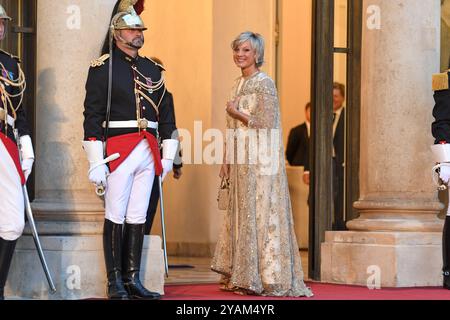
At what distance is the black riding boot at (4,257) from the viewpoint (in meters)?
9.33

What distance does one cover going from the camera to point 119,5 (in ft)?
33.8

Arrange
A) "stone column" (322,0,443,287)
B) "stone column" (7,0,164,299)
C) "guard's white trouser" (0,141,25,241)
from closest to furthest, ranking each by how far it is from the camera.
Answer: "guard's white trouser" (0,141,25,241) < "stone column" (7,0,164,299) < "stone column" (322,0,443,287)

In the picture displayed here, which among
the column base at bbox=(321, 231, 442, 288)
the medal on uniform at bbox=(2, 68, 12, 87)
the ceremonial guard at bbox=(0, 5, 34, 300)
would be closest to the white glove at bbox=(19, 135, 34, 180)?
the ceremonial guard at bbox=(0, 5, 34, 300)

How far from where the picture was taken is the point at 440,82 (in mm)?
11258

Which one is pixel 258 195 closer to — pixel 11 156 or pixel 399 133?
pixel 399 133

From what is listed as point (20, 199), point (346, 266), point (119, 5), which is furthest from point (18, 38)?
point (346, 266)

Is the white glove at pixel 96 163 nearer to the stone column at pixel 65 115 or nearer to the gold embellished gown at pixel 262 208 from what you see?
the stone column at pixel 65 115

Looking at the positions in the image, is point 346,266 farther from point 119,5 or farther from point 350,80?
point 119,5

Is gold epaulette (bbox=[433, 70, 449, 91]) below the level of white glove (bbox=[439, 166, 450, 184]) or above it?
above

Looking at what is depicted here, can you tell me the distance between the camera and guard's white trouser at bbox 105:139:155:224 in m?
9.81

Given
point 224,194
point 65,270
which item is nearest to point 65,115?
point 65,270

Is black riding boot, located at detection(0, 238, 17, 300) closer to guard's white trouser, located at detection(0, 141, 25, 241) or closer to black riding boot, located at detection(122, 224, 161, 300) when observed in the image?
guard's white trouser, located at detection(0, 141, 25, 241)

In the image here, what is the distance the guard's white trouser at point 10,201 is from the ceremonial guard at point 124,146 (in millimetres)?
588
